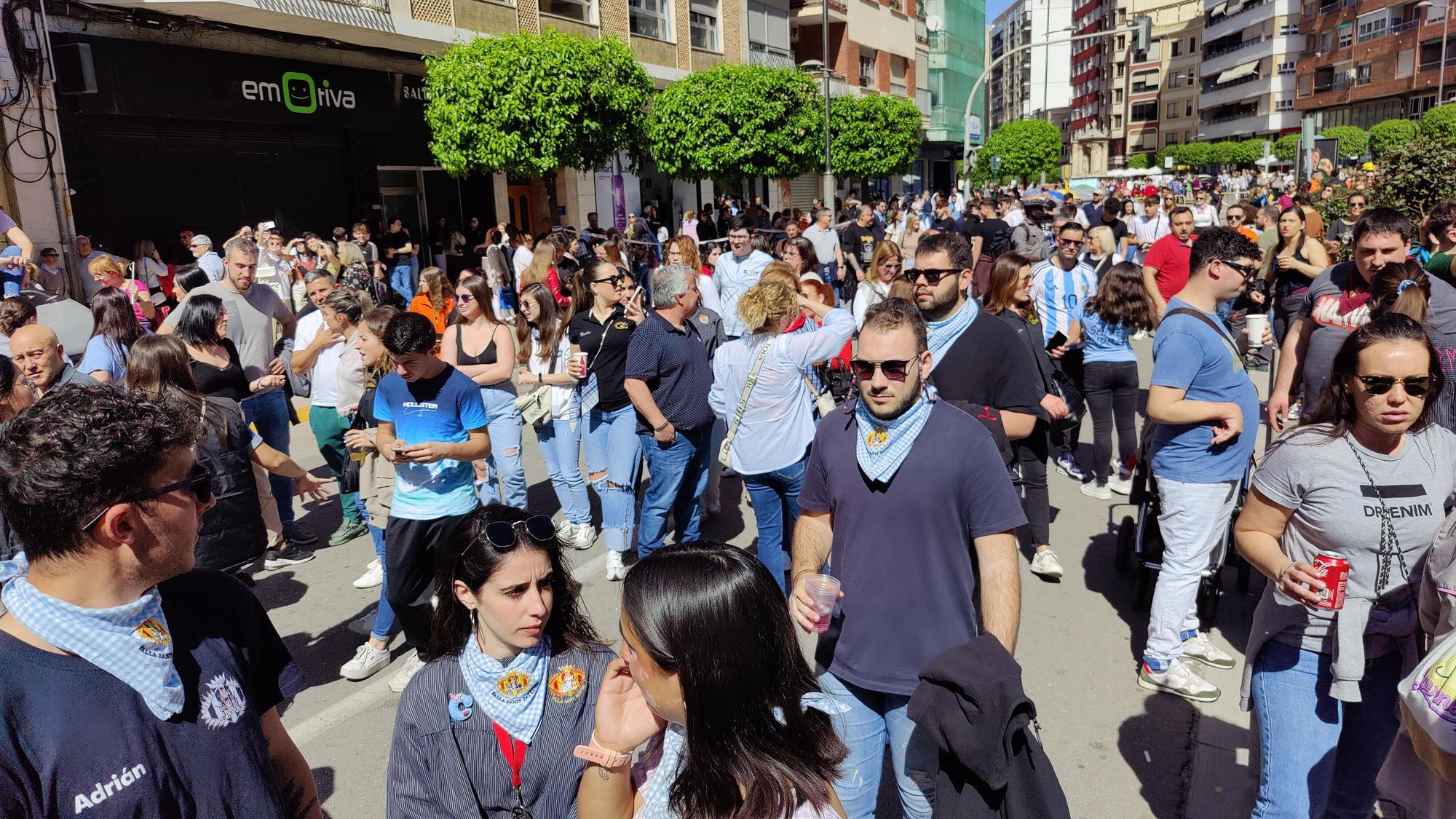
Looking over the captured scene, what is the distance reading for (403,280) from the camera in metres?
16.4

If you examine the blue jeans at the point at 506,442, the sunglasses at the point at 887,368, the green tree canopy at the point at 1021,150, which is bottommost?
the blue jeans at the point at 506,442

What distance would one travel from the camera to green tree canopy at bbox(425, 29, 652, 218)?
1590cm

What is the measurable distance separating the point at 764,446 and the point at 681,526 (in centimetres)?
133

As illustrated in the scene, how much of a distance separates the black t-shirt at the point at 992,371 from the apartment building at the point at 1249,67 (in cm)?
8122

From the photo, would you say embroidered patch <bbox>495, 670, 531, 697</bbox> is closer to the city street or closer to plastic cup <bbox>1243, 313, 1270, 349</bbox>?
the city street

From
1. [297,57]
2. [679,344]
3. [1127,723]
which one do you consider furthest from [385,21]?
[1127,723]

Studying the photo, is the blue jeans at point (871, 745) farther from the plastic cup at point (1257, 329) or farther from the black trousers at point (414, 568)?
the plastic cup at point (1257, 329)

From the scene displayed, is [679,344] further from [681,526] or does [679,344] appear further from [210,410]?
[210,410]

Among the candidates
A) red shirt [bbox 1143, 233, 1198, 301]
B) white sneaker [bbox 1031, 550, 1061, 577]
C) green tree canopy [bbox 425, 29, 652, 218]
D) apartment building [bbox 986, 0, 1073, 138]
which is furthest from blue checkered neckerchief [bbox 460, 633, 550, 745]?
apartment building [bbox 986, 0, 1073, 138]

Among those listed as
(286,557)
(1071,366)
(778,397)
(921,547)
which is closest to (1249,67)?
(1071,366)

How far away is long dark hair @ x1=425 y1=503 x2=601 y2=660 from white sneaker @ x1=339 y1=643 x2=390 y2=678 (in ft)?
8.06

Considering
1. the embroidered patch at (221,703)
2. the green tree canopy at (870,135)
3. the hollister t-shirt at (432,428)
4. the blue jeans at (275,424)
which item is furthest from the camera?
the green tree canopy at (870,135)

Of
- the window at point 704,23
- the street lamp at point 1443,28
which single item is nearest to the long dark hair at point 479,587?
the window at point 704,23

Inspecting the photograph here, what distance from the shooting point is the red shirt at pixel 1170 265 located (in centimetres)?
873
